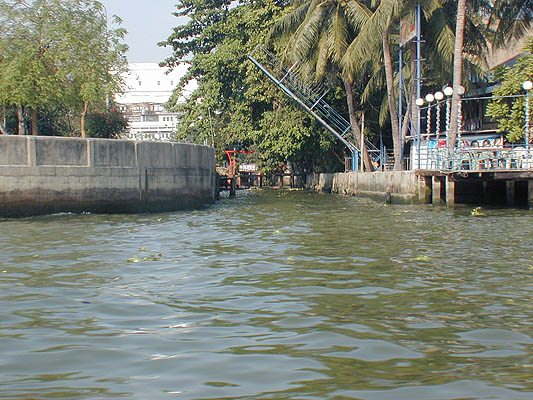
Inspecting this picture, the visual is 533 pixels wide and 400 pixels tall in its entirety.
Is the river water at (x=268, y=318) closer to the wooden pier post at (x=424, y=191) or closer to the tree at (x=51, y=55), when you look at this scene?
the wooden pier post at (x=424, y=191)

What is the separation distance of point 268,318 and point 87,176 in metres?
13.0

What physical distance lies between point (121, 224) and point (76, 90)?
616 inches

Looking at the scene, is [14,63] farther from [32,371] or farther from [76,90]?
[32,371]

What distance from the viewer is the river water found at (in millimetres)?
3949

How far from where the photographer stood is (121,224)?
14.6 meters

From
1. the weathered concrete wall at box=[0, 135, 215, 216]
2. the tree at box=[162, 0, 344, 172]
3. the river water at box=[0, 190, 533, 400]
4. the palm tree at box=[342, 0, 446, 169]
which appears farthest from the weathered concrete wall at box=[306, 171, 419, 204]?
the river water at box=[0, 190, 533, 400]

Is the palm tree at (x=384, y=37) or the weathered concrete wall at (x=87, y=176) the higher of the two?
the palm tree at (x=384, y=37)

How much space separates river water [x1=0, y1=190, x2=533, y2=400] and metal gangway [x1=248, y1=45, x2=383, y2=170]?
70.1 feet

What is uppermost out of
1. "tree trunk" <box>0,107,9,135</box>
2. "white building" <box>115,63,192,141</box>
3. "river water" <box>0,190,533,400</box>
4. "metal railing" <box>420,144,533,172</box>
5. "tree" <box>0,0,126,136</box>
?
"white building" <box>115,63,192,141</box>

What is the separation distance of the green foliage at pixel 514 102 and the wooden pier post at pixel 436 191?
14.5 feet

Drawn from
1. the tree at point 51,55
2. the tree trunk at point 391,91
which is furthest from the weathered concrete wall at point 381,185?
the tree at point 51,55

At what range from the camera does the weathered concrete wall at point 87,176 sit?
634 inches

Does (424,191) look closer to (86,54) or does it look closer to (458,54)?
(458,54)

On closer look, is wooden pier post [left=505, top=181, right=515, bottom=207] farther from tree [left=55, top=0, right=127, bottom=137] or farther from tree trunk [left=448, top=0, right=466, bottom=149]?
tree [left=55, top=0, right=127, bottom=137]
